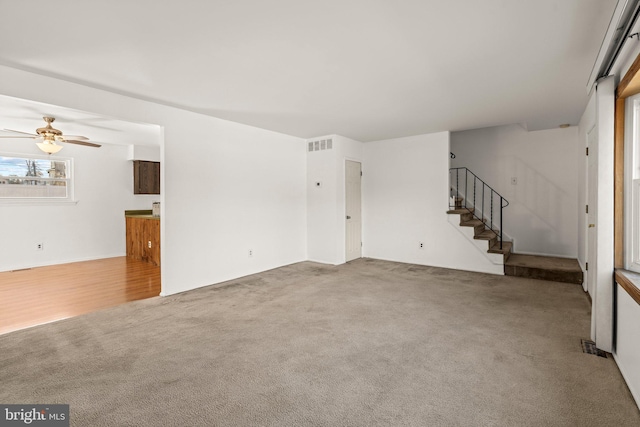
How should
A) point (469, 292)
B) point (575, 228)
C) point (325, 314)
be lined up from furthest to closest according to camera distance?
point (575, 228), point (469, 292), point (325, 314)

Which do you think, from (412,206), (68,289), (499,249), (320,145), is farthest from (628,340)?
(68,289)

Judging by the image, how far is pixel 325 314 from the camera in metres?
3.51

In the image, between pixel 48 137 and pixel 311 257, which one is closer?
pixel 48 137

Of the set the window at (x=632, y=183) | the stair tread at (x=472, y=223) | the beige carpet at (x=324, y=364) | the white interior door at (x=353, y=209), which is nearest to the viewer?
the beige carpet at (x=324, y=364)

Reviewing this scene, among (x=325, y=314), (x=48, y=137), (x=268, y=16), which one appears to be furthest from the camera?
(x=48, y=137)

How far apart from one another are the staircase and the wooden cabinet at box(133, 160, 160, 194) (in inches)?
264

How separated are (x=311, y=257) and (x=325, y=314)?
10.1 ft

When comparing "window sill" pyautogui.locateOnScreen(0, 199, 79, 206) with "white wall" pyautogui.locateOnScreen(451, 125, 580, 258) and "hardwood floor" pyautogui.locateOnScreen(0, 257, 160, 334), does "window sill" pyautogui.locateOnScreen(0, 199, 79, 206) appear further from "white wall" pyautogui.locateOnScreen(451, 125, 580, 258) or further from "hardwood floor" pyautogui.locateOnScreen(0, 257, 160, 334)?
"white wall" pyautogui.locateOnScreen(451, 125, 580, 258)

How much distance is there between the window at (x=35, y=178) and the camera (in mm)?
5832

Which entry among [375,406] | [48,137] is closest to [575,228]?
[375,406]

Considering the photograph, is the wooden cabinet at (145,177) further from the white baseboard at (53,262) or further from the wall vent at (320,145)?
the wall vent at (320,145)

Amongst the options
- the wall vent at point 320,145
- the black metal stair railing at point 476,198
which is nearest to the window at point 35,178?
the wall vent at point 320,145

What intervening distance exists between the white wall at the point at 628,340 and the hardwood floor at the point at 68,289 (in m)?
4.90

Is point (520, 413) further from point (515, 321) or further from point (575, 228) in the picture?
point (575, 228)
